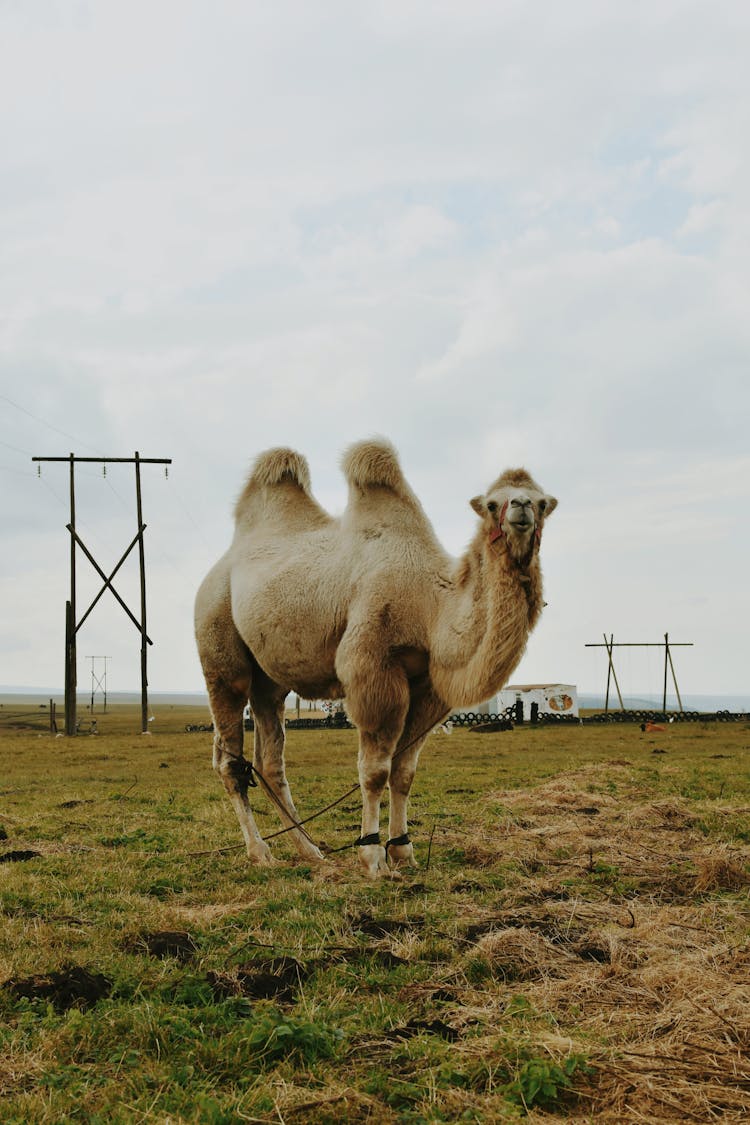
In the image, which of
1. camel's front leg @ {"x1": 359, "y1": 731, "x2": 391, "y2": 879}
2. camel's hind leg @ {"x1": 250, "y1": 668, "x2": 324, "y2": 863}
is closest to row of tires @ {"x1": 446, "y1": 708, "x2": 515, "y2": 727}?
Result: camel's hind leg @ {"x1": 250, "y1": 668, "x2": 324, "y2": 863}

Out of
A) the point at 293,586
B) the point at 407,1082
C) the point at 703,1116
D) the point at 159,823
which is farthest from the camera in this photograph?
the point at 159,823

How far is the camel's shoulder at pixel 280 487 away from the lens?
9508 millimetres

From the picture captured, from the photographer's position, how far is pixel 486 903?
6.04 metres

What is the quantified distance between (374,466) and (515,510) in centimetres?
191

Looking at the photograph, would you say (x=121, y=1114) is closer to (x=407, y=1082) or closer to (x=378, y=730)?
(x=407, y=1082)

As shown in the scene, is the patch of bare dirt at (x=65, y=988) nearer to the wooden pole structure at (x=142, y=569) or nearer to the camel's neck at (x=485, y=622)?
the camel's neck at (x=485, y=622)

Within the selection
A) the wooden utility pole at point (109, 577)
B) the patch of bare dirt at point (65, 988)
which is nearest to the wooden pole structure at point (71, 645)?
the wooden utility pole at point (109, 577)

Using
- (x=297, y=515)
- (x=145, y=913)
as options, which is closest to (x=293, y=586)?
(x=297, y=515)

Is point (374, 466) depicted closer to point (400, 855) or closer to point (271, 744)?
point (271, 744)

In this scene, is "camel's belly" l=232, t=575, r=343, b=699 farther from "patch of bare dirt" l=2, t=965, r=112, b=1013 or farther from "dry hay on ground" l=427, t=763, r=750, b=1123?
"patch of bare dirt" l=2, t=965, r=112, b=1013

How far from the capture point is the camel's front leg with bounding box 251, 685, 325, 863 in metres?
8.79

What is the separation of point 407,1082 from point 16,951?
106 inches

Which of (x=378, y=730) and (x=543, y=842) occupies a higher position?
(x=378, y=730)

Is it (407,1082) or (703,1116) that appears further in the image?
(407,1082)
